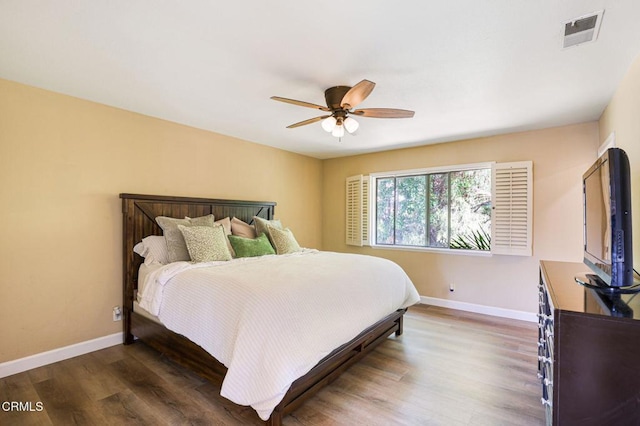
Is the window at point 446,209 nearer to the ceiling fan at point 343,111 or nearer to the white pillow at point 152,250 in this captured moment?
the ceiling fan at point 343,111

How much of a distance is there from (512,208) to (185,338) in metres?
3.96

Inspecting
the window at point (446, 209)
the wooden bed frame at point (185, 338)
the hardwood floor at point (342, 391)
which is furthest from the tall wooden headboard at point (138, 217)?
the window at point (446, 209)

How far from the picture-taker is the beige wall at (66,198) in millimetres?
2477

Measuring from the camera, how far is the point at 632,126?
2.14m

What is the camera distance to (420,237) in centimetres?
475

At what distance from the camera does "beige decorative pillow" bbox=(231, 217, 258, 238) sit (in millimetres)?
3740

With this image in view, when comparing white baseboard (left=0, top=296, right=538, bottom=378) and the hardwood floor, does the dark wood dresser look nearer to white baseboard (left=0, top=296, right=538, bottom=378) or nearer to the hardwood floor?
the hardwood floor

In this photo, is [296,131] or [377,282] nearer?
[377,282]

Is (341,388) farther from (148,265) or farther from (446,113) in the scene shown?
(446,113)

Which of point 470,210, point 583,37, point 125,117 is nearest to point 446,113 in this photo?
point 583,37

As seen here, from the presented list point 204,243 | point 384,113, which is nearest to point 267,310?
point 204,243

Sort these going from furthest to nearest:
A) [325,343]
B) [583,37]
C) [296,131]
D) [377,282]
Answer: [296,131] < [377,282] < [325,343] < [583,37]

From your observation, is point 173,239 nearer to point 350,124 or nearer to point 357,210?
point 350,124

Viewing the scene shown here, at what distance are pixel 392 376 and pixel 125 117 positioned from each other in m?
3.65
